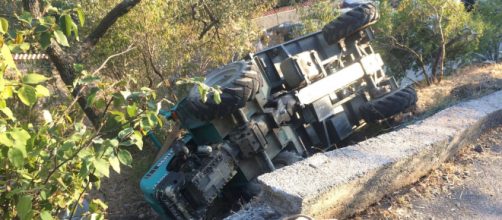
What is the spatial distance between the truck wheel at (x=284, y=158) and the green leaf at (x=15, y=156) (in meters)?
3.96

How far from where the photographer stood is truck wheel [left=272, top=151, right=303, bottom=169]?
215 inches

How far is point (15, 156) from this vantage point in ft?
5.53

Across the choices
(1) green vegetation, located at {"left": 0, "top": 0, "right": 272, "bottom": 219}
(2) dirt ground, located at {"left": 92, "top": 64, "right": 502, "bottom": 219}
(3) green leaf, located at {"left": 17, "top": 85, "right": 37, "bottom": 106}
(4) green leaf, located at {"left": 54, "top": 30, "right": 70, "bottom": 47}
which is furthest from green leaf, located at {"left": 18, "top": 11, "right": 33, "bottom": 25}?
(2) dirt ground, located at {"left": 92, "top": 64, "right": 502, "bottom": 219}

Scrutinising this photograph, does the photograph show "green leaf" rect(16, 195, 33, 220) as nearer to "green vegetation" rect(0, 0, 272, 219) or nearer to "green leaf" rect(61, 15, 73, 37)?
"green vegetation" rect(0, 0, 272, 219)

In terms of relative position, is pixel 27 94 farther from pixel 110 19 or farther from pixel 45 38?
pixel 110 19

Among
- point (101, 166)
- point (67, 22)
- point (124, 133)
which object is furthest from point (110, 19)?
point (101, 166)

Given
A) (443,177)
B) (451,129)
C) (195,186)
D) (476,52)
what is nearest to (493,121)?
(451,129)

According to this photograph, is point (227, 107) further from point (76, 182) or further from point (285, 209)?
point (76, 182)

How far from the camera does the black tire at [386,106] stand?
602 cm

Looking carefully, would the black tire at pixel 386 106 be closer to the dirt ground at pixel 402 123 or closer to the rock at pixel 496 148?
the dirt ground at pixel 402 123

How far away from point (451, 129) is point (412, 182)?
2.13ft

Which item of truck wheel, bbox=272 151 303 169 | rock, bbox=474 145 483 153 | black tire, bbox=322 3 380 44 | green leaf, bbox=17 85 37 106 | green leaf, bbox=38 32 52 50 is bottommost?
rock, bbox=474 145 483 153

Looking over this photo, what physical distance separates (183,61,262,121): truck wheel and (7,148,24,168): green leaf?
118 inches

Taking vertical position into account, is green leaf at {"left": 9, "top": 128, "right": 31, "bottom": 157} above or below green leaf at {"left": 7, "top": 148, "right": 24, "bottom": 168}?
above
